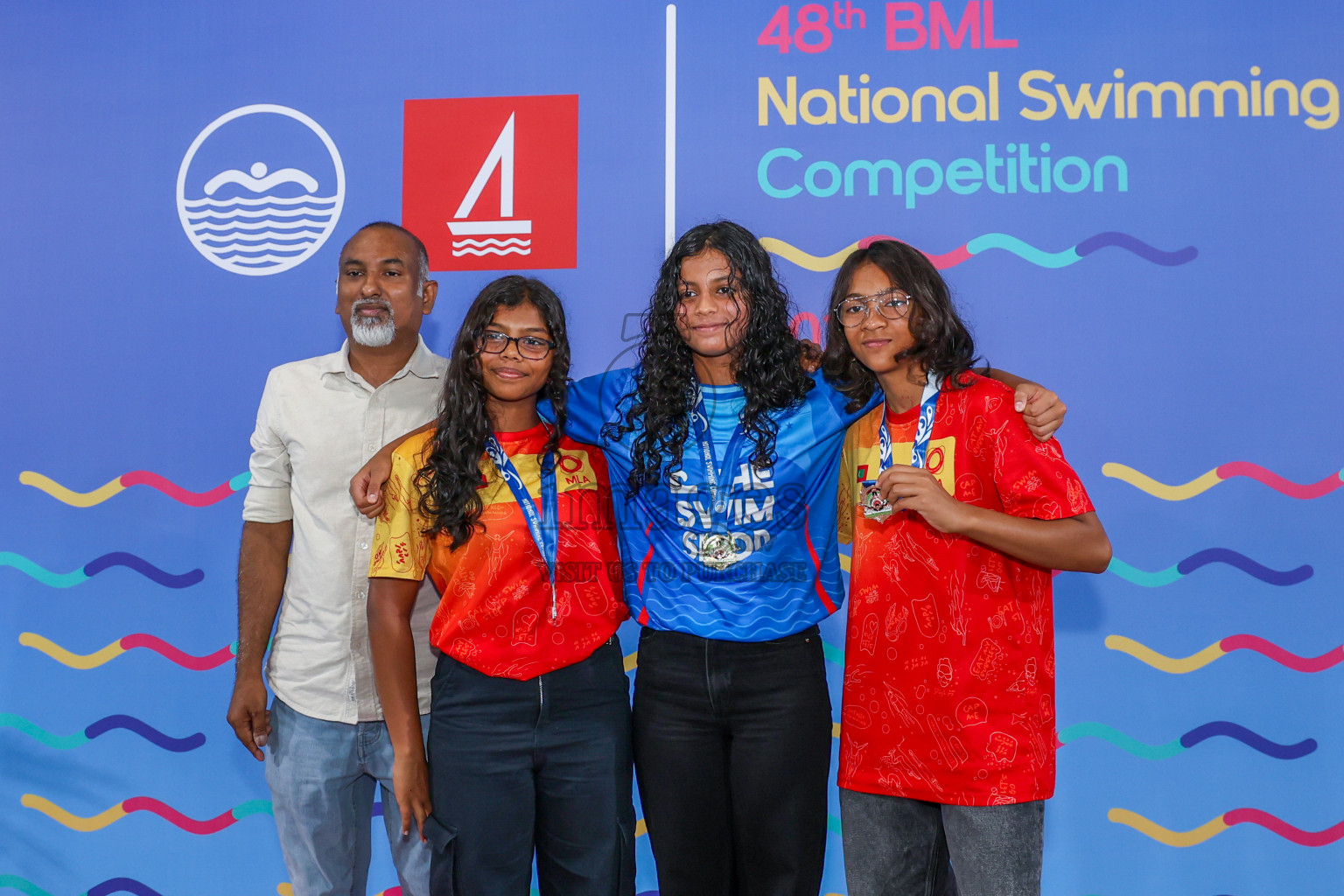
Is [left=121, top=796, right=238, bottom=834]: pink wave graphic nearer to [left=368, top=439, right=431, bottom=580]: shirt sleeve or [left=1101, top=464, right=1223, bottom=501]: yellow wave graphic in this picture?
[left=368, top=439, right=431, bottom=580]: shirt sleeve

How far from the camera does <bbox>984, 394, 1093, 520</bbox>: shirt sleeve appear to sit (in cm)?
166

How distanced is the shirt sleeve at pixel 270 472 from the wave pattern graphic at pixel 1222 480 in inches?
93.3

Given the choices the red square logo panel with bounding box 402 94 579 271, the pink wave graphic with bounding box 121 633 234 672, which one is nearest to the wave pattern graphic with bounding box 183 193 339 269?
the red square logo panel with bounding box 402 94 579 271

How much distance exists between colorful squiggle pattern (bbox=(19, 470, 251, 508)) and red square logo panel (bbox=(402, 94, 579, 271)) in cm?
102

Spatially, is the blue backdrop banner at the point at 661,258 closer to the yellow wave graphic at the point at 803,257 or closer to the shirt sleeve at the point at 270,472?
the yellow wave graphic at the point at 803,257

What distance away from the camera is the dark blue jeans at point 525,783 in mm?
1783

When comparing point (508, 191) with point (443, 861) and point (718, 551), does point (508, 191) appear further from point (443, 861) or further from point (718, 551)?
point (443, 861)

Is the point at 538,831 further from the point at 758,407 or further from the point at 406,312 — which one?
the point at 406,312

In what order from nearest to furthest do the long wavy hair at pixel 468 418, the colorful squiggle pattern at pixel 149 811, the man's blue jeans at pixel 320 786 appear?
the long wavy hair at pixel 468 418
the man's blue jeans at pixel 320 786
the colorful squiggle pattern at pixel 149 811

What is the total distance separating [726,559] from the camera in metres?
1.78

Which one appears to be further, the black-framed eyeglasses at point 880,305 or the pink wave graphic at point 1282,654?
the pink wave graphic at point 1282,654

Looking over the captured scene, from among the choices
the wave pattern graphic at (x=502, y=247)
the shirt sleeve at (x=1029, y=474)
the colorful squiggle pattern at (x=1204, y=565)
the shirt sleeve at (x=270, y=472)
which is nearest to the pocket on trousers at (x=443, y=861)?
the shirt sleeve at (x=270, y=472)

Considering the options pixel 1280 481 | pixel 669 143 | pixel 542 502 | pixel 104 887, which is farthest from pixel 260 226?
pixel 1280 481

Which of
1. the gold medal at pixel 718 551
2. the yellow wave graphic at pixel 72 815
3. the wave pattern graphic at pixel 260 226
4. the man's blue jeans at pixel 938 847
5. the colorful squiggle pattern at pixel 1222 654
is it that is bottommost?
the yellow wave graphic at pixel 72 815
